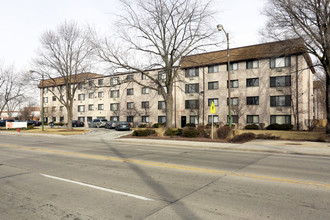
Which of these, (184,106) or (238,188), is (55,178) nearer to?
(238,188)

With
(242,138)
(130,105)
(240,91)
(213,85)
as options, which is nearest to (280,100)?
(240,91)

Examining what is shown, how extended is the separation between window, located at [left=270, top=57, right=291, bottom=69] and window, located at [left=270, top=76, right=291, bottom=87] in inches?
69.0

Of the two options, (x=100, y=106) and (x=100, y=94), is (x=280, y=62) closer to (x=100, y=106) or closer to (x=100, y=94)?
(x=100, y=94)

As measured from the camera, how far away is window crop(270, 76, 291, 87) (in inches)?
1348

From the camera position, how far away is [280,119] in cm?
3441

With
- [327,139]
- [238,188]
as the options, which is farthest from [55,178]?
[327,139]

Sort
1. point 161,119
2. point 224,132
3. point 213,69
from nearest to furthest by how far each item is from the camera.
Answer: point 224,132 → point 213,69 → point 161,119

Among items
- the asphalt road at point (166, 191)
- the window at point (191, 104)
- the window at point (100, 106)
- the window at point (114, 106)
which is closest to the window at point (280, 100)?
the window at point (191, 104)

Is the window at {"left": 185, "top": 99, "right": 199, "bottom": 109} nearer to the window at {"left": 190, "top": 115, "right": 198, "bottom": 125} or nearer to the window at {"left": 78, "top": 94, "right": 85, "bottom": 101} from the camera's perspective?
the window at {"left": 190, "top": 115, "right": 198, "bottom": 125}

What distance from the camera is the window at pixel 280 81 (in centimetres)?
3424

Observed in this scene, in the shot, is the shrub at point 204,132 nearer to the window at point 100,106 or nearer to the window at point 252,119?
the window at point 252,119

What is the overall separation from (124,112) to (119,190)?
44953mm

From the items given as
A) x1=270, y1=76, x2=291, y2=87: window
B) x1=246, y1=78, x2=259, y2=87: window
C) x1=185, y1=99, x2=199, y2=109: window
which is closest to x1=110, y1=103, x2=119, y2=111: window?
x1=185, y1=99, x2=199, y2=109: window

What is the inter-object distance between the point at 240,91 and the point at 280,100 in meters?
6.10
